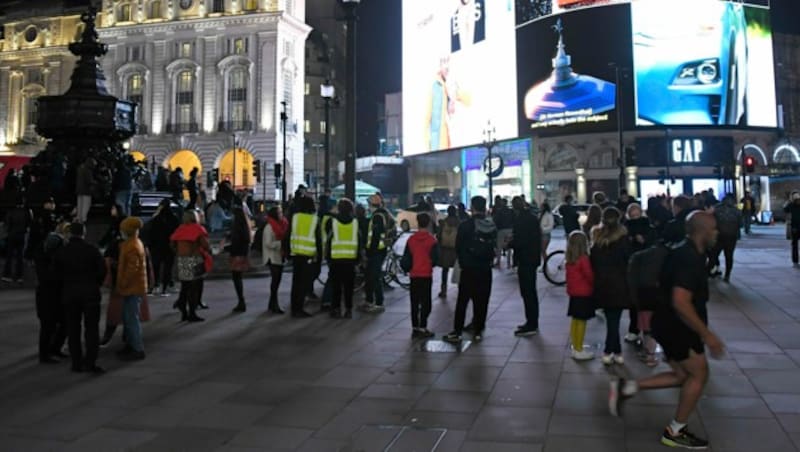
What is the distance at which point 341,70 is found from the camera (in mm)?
96938

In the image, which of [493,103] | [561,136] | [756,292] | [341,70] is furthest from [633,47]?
[341,70]

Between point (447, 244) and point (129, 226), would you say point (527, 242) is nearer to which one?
point (447, 244)

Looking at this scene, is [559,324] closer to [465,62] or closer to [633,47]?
[633,47]

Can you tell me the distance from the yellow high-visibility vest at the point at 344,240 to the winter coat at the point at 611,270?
3.98 metres

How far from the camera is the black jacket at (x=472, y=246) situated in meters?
8.30

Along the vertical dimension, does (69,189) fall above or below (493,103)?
below

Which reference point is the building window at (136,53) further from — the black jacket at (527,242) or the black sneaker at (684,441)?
the black sneaker at (684,441)

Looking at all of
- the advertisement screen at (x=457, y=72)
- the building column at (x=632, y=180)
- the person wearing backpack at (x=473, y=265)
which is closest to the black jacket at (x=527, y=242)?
the person wearing backpack at (x=473, y=265)

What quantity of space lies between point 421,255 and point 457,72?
5330 centimetres

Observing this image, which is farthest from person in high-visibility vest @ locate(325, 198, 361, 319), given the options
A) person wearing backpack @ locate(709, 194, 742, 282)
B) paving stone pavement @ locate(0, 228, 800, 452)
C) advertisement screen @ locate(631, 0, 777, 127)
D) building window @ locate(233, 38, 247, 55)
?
building window @ locate(233, 38, 247, 55)

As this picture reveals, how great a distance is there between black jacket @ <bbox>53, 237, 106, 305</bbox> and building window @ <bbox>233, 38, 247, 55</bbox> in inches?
2439

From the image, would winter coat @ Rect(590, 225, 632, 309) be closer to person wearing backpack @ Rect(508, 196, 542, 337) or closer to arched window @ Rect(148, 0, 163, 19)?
person wearing backpack @ Rect(508, 196, 542, 337)

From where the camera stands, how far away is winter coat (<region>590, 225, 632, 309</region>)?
7.11 metres

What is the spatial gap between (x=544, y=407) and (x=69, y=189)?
51.4 ft
